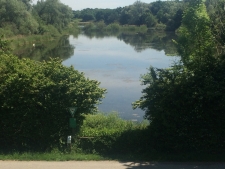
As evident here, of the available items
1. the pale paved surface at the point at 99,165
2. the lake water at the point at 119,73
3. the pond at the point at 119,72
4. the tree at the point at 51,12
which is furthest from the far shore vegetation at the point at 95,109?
the tree at the point at 51,12

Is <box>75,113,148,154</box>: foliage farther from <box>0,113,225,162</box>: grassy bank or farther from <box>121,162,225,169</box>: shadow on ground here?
<box>121,162,225,169</box>: shadow on ground

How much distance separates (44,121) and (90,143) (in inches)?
64.6

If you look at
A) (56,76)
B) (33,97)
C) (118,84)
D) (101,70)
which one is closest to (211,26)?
(56,76)

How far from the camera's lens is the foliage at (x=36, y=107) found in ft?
38.1

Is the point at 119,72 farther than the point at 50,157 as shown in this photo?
Yes

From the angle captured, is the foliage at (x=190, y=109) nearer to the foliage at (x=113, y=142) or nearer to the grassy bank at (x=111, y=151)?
the grassy bank at (x=111, y=151)

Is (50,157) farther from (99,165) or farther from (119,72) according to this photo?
(119,72)

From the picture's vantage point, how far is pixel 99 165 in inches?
403

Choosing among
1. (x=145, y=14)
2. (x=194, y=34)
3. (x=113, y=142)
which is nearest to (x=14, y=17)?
(x=194, y=34)

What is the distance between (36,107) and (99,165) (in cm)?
296

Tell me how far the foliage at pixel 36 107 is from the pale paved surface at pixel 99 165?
58.9 inches

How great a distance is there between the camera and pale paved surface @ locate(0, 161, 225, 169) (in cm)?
1001

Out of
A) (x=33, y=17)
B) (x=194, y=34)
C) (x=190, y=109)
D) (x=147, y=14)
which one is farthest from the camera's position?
(x=147, y=14)

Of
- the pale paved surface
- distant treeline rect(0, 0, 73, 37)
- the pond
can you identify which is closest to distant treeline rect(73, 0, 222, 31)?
distant treeline rect(0, 0, 73, 37)
